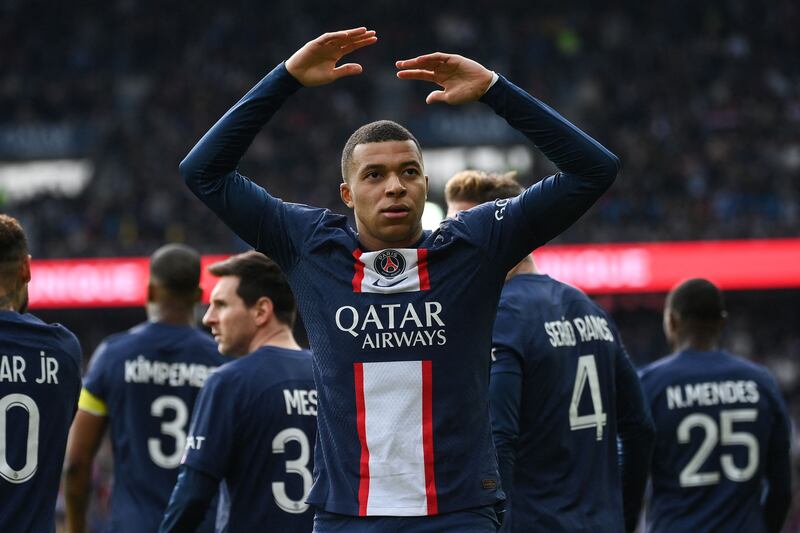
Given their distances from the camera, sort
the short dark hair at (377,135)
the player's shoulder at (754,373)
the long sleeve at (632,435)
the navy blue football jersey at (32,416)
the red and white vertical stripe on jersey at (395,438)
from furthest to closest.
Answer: the player's shoulder at (754,373)
the long sleeve at (632,435)
the navy blue football jersey at (32,416)
the short dark hair at (377,135)
the red and white vertical stripe on jersey at (395,438)

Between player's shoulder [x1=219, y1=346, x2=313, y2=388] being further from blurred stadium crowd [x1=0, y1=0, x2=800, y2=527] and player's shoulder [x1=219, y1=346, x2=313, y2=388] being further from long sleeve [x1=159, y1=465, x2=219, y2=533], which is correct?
blurred stadium crowd [x1=0, y1=0, x2=800, y2=527]

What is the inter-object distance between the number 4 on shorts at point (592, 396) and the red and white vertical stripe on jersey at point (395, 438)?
1.20 meters

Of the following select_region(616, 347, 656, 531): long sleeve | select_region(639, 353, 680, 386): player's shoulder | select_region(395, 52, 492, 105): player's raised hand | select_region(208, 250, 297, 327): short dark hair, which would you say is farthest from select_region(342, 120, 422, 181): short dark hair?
select_region(639, 353, 680, 386): player's shoulder

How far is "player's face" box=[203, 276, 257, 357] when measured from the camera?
16.0 ft

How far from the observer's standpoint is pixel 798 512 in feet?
52.9

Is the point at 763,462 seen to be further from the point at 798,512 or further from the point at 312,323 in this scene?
the point at 798,512

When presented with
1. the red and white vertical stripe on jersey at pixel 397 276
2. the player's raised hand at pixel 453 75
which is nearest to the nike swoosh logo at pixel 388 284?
the red and white vertical stripe on jersey at pixel 397 276

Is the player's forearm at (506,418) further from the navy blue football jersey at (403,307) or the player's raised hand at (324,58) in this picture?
the player's raised hand at (324,58)

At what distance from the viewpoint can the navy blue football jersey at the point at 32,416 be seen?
3.93 m

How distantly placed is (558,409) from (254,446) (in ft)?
3.59

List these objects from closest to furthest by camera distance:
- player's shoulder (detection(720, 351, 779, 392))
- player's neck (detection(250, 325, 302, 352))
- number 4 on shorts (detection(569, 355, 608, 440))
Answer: number 4 on shorts (detection(569, 355, 608, 440)), player's neck (detection(250, 325, 302, 352)), player's shoulder (detection(720, 351, 779, 392))

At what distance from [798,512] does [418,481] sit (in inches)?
551

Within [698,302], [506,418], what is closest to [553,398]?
[506,418]

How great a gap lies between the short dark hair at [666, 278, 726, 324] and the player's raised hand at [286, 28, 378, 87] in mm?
2667
